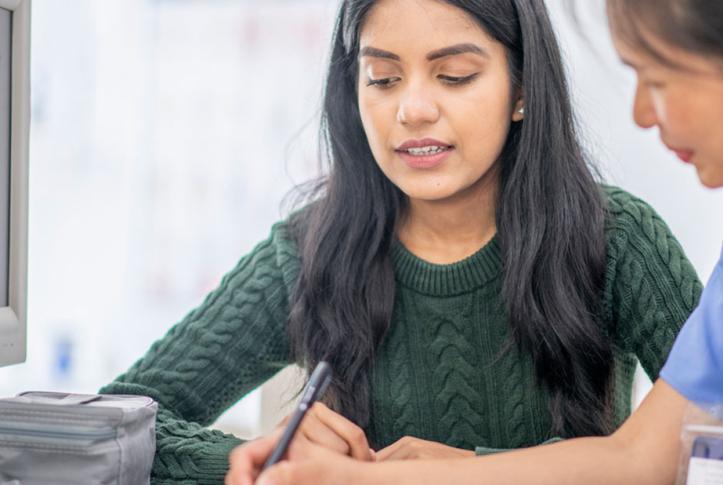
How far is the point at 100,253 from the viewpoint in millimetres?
3408

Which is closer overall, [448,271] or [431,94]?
[431,94]

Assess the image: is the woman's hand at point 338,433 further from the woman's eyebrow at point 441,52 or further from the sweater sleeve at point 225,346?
the woman's eyebrow at point 441,52

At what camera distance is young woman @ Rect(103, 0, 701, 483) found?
1.27m

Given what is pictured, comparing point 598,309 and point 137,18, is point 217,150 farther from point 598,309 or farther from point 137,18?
point 598,309

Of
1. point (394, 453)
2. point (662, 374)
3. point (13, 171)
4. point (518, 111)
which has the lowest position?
point (394, 453)

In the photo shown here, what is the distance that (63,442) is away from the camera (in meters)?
0.89

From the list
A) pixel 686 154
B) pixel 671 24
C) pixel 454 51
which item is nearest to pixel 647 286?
pixel 454 51

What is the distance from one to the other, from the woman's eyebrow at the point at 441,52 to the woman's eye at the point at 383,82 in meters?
0.03

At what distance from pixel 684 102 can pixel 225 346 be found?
2.76ft

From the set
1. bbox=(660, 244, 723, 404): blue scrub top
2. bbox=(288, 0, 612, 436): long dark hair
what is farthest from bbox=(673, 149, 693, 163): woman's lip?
bbox=(288, 0, 612, 436): long dark hair

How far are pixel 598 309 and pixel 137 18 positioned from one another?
247cm

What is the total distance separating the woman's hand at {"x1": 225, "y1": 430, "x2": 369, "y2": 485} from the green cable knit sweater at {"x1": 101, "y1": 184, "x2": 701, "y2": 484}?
1.36ft

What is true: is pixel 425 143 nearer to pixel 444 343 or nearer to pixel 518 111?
pixel 518 111

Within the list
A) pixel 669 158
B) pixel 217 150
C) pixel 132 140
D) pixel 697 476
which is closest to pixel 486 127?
pixel 697 476
